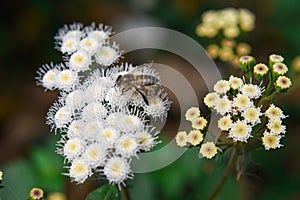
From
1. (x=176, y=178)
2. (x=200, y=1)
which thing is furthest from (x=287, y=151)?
(x=200, y=1)

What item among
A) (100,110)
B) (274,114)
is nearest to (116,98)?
(100,110)

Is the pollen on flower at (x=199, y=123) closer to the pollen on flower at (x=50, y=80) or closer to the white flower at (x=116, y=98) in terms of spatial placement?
the white flower at (x=116, y=98)

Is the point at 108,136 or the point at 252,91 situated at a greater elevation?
the point at 252,91

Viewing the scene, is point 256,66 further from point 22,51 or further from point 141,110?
point 22,51

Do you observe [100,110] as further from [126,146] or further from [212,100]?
[212,100]

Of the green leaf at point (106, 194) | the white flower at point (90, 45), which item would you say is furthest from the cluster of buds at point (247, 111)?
the white flower at point (90, 45)

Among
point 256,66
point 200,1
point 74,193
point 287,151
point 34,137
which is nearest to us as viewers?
point 256,66
